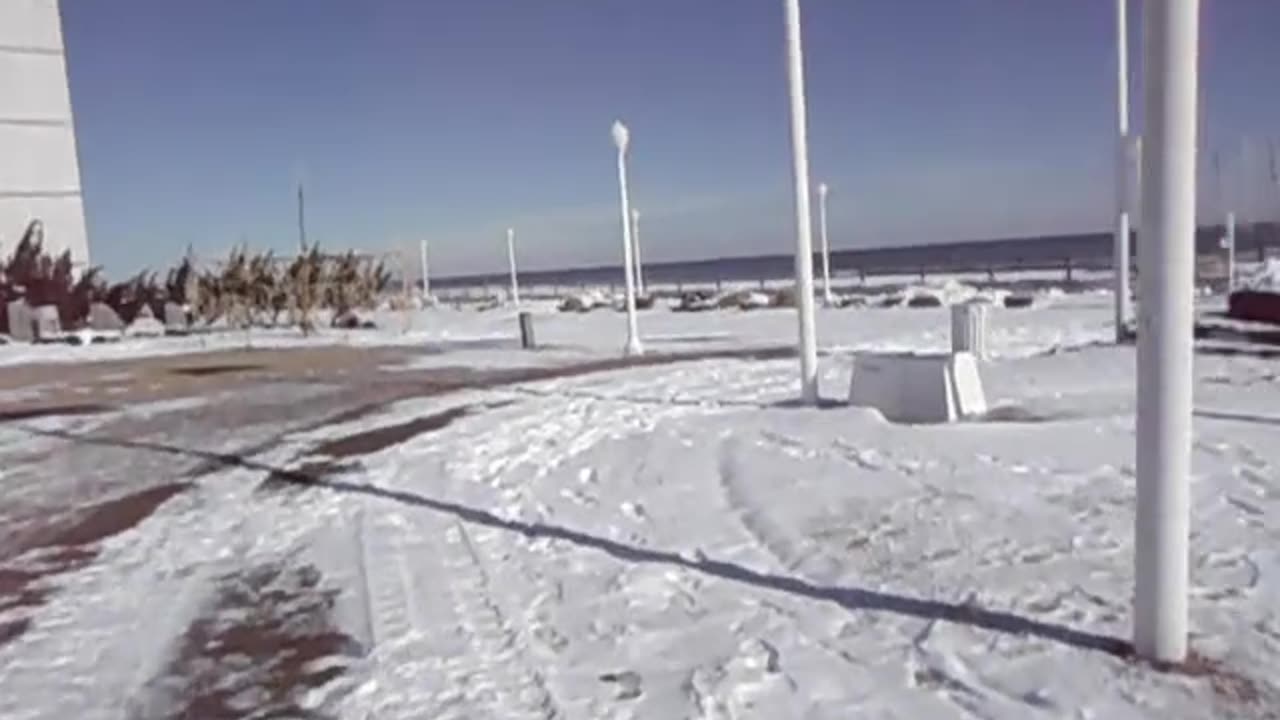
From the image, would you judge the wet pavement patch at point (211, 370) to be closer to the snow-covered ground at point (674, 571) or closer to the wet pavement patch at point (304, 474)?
the snow-covered ground at point (674, 571)

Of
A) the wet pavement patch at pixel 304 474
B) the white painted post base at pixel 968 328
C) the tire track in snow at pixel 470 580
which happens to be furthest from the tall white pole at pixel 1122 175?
the wet pavement patch at pixel 304 474

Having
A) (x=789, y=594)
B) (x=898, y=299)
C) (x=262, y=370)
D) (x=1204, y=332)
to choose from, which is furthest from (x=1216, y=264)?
(x=789, y=594)

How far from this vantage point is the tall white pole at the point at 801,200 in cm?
970

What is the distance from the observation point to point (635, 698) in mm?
3998

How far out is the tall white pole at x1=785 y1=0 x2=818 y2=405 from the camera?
9.70 m

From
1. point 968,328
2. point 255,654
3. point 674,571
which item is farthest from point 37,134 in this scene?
point 674,571

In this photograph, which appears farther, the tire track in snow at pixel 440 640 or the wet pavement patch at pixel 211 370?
the wet pavement patch at pixel 211 370

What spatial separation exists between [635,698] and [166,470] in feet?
22.0

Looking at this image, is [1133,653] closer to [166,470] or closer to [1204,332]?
[166,470]

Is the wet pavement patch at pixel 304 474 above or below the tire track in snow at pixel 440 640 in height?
above

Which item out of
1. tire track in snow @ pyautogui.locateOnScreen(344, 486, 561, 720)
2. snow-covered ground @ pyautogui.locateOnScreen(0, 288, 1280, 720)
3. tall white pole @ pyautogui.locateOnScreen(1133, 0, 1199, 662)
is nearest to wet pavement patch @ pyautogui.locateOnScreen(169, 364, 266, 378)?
snow-covered ground @ pyautogui.locateOnScreen(0, 288, 1280, 720)

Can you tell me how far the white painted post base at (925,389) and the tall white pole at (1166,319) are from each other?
5.39m

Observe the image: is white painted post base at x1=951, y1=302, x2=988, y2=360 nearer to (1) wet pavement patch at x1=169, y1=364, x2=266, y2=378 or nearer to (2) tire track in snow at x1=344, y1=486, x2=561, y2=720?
(2) tire track in snow at x1=344, y1=486, x2=561, y2=720

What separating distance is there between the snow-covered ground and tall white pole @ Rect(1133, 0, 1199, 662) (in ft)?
1.14
